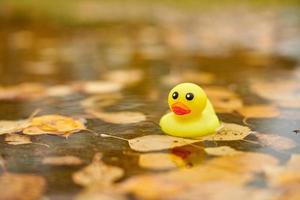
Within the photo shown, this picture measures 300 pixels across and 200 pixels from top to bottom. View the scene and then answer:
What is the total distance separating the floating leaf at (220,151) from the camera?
734mm

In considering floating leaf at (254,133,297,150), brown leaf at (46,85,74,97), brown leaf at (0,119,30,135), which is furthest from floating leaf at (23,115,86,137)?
floating leaf at (254,133,297,150)

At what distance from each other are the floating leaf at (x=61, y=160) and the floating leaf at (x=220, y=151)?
208 mm

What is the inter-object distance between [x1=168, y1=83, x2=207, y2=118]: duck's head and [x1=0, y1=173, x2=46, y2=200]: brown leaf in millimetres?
287

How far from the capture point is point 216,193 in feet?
1.96

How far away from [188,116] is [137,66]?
2.59 feet

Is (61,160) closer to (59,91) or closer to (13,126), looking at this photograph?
(13,126)

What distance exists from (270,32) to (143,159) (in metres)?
1.87

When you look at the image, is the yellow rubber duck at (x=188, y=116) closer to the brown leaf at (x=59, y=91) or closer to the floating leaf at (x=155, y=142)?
the floating leaf at (x=155, y=142)

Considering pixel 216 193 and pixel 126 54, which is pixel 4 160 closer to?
pixel 216 193

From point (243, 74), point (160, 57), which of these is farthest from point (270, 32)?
point (243, 74)

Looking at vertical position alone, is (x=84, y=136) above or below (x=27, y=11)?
below

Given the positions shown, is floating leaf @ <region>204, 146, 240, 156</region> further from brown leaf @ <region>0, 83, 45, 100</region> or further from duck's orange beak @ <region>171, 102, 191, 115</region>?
brown leaf @ <region>0, 83, 45, 100</region>

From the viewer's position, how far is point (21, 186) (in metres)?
0.62

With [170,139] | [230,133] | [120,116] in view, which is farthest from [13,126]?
[230,133]
